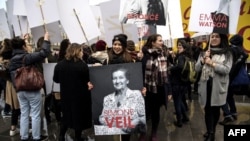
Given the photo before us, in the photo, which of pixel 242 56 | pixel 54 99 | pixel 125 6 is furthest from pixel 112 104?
pixel 242 56

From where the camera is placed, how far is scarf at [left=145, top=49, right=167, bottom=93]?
4848mm

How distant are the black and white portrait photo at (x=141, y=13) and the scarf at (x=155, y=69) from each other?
58 centimetres

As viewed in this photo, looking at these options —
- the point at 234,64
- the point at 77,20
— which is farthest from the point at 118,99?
the point at 234,64

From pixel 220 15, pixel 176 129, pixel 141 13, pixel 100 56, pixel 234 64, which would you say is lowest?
pixel 176 129

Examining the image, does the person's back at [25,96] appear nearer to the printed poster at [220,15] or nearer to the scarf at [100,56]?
the scarf at [100,56]

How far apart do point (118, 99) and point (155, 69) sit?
100cm

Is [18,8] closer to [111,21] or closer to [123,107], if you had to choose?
→ [111,21]

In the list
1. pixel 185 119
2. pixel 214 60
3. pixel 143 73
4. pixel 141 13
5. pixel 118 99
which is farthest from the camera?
pixel 185 119

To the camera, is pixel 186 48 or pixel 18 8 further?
pixel 18 8

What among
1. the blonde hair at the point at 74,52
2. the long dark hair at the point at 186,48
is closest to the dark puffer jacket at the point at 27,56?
the blonde hair at the point at 74,52

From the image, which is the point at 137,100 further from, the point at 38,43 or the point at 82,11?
the point at 38,43

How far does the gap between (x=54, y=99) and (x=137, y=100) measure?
2.47 meters

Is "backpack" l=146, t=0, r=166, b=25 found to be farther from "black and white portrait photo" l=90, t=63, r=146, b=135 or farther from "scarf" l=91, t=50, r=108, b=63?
"black and white portrait photo" l=90, t=63, r=146, b=135

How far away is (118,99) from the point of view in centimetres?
412
